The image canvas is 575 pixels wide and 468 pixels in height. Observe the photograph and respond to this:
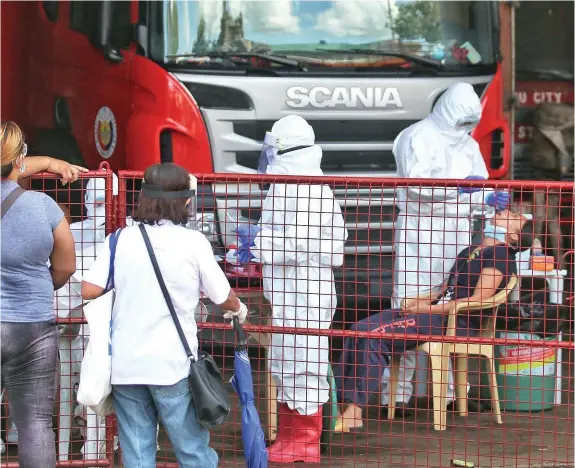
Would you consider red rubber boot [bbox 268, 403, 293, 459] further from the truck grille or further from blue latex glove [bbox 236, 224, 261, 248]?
the truck grille

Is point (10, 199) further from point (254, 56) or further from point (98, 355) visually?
point (254, 56)

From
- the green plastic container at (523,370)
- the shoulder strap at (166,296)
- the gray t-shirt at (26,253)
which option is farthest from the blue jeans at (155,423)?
the green plastic container at (523,370)

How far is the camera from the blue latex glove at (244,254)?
5.66 m

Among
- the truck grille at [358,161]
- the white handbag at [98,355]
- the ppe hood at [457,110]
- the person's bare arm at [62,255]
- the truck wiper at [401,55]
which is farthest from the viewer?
the truck grille at [358,161]

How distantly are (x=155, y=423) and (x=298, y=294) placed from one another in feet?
5.38

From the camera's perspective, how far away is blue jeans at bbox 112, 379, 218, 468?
4246 mm

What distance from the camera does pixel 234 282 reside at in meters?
6.00

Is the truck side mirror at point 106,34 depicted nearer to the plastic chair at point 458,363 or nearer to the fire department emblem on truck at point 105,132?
the fire department emblem on truck at point 105,132

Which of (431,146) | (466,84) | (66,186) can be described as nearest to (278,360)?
(66,186)

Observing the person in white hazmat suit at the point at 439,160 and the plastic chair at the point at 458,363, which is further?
the person in white hazmat suit at the point at 439,160

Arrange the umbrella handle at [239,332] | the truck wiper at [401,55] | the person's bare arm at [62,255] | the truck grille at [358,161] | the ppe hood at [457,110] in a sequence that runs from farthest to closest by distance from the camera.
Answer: the truck grille at [358,161]
the truck wiper at [401,55]
the ppe hood at [457,110]
the umbrella handle at [239,332]
the person's bare arm at [62,255]

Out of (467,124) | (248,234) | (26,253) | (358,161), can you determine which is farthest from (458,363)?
(26,253)

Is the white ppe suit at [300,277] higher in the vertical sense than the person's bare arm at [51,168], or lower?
lower

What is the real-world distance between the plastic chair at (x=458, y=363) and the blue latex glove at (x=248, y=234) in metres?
1.03
